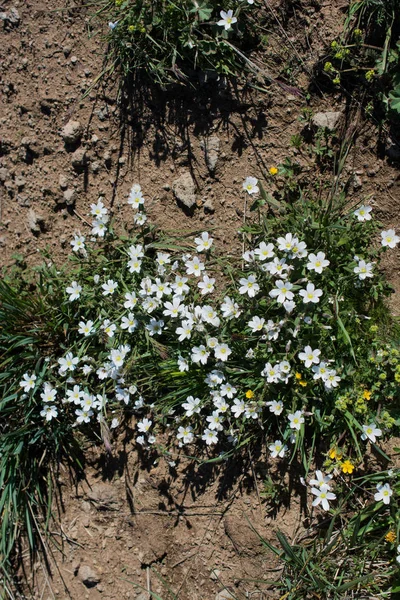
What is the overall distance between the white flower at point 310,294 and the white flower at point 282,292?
0.08m

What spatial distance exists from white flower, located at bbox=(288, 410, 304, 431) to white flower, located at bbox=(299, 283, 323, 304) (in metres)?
0.74

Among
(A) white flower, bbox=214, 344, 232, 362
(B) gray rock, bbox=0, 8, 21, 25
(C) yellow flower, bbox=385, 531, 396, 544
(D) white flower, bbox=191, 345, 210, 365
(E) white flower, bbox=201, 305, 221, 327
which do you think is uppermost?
(B) gray rock, bbox=0, 8, 21, 25

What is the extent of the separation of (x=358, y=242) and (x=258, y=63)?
153 centimetres

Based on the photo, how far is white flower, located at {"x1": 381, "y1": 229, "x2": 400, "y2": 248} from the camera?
358 centimetres

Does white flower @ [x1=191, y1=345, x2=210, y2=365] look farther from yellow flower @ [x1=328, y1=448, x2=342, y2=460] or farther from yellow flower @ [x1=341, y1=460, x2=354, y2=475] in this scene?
yellow flower @ [x1=341, y1=460, x2=354, y2=475]

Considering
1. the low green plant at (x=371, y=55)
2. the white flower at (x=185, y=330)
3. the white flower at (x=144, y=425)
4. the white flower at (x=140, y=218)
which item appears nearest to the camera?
the white flower at (x=185, y=330)

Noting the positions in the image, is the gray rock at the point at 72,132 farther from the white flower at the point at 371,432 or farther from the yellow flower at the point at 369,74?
the white flower at the point at 371,432

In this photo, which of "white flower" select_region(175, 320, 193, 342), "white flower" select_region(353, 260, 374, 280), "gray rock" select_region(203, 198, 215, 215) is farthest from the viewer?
"gray rock" select_region(203, 198, 215, 215)

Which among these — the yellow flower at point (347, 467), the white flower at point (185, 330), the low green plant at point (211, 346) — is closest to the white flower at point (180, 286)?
the low green plant at point (211, 346)

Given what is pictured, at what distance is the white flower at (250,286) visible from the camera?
3549 millimetres

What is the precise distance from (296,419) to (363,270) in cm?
108

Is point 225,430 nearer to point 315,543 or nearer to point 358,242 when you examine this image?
point 315,543

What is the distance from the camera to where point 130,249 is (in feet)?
12.7

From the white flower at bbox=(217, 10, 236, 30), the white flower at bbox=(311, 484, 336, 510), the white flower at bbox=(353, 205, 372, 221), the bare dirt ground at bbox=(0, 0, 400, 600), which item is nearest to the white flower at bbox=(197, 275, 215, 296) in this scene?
the bare dirt ground at bbox=(0, 0, 400, 600)
